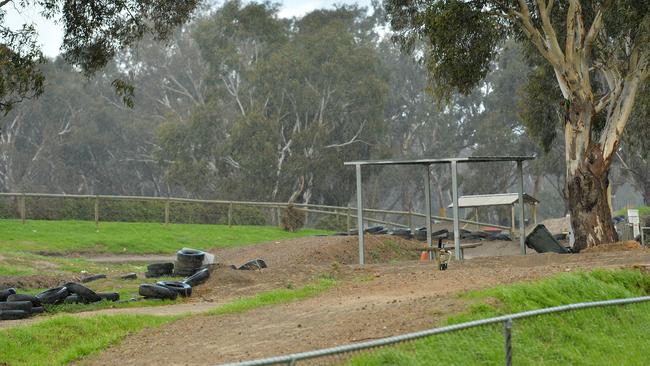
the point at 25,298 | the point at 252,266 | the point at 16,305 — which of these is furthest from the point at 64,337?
the point at 252,266

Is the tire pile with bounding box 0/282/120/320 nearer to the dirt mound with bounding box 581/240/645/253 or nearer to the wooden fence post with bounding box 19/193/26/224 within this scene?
the dirt mound with bounding box 581/240/645/253

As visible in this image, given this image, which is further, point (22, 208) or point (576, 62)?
point (22, 208)

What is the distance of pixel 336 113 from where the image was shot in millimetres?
63906

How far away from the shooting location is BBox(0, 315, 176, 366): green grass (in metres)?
12.9

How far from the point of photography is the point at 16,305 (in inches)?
659

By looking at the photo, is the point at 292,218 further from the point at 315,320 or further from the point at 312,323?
the point at 312,323

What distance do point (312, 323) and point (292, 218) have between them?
3241 centimetres

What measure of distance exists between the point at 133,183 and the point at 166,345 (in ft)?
215

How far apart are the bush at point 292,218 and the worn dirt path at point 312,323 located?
27.3m

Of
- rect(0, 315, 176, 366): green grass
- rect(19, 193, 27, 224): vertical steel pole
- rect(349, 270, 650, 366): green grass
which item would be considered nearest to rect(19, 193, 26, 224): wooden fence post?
rect(19, 193, 27, 224): vertical steel pole

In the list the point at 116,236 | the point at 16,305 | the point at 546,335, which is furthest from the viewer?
the point at 116,236

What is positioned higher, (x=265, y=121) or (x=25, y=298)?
(x=265, y=121)

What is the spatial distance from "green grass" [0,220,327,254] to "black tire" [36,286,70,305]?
1373 centimetres

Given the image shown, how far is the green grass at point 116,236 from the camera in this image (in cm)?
3381
